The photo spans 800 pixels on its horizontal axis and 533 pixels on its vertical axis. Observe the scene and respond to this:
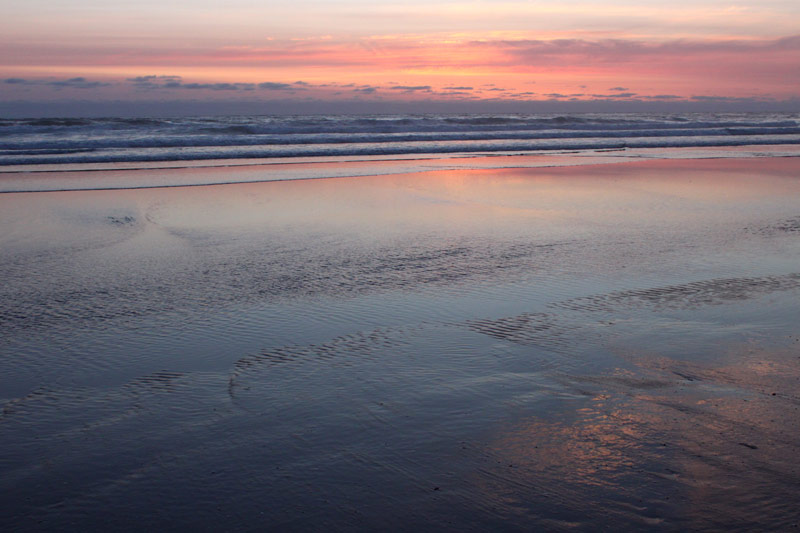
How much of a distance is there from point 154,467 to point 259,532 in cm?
78

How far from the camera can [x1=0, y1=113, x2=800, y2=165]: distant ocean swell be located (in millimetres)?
22828

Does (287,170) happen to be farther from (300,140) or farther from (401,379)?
(401,379)

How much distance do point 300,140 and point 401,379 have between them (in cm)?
2612

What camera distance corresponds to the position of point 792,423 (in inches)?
134

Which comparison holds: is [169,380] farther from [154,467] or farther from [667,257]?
[667,257]

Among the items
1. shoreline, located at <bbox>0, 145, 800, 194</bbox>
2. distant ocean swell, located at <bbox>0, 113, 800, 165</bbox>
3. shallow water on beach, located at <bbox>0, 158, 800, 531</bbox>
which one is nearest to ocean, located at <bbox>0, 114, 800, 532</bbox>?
shallow water on beach, located at <bbox>0, 158, 800, 531</bbox>

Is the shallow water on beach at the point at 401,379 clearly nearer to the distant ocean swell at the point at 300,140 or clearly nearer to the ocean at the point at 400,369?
the ocean at the point at 400,369

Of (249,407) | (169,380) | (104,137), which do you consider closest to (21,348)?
(169,380)

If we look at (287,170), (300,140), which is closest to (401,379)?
(287,170)

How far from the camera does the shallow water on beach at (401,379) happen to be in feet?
9.24

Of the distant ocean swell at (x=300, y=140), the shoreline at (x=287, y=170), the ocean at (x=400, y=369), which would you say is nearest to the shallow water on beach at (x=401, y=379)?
the ocean at (x=400, y=369)

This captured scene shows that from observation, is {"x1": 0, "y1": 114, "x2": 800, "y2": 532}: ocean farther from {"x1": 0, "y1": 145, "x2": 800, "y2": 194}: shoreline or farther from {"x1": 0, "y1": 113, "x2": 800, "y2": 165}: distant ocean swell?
{"x1": 0, "y1": 113, "x2": 800, "y2": 165}: distant ocean swell

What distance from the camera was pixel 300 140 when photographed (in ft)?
95.1

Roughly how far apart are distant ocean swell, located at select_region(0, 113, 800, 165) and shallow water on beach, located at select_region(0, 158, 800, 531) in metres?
15.0
